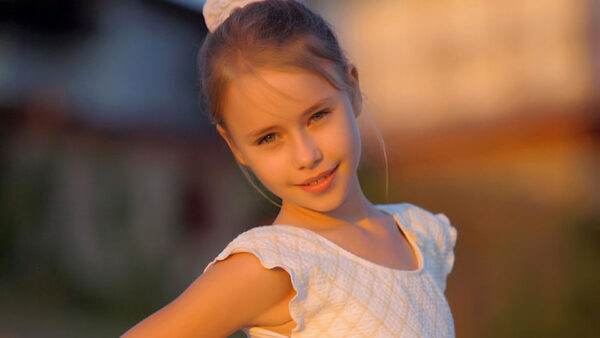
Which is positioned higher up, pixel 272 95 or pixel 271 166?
pixel 272 95

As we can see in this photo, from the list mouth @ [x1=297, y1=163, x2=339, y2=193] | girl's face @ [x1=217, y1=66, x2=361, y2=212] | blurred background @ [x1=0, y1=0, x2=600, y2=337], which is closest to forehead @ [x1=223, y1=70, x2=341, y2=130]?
girl's face @ [x1=217, y1=66, x2=361, y2=212]

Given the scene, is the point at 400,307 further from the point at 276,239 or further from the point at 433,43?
the point at 433,43

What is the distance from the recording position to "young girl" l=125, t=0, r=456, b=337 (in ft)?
3.40

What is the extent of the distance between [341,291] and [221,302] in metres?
0.25

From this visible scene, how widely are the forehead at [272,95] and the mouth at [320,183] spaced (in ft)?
0.46

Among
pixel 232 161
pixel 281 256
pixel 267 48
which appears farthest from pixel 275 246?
pixel 232 161

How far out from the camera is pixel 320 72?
1.20 m

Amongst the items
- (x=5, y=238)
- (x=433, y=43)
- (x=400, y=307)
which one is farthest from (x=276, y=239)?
(x=5, y=238)

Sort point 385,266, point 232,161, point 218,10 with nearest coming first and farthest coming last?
point 385,266 < point 218,10 < point 232,161

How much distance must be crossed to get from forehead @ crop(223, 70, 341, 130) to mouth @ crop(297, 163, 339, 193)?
0.14 metres

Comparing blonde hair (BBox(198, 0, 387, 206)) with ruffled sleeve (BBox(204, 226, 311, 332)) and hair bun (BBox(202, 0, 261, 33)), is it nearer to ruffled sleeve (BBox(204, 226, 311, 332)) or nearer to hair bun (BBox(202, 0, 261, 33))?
hair bun (BBox(202, 0, 261, 33))

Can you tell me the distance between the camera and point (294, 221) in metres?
1.28

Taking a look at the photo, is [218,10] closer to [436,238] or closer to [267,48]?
[267,48]

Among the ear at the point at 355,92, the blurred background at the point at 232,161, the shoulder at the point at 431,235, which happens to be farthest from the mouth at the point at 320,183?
the blurred background at the point at 232,161
